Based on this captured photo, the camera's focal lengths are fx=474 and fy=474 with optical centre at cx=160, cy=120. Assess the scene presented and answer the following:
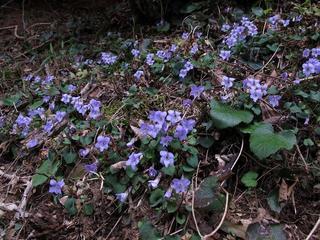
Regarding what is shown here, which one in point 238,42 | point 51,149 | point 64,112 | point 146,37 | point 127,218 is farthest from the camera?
point 146,37

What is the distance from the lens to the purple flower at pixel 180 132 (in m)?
2.26

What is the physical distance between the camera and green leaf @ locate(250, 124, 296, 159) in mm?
2098

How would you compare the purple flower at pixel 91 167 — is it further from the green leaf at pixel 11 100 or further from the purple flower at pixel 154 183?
the green leaf at pixel 11 100

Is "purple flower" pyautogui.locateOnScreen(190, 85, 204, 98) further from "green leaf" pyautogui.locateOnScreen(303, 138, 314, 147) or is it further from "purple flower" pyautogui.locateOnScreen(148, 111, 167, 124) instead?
"green leaf" pyautogui.locateOnScreen(303, 138, 314, 147)

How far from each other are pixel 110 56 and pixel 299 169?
168 cm

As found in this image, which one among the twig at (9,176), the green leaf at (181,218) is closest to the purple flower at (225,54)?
the green leaf at (181,218)

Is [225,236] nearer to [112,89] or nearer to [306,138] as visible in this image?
[306,138]

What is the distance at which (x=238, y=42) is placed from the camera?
117 inches

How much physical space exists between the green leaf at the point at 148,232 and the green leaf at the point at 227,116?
58cm

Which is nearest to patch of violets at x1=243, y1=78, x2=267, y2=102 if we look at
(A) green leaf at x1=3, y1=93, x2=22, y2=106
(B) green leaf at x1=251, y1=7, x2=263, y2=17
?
(B) green leaf at x1=251, y1=7, x2=263, y2=17

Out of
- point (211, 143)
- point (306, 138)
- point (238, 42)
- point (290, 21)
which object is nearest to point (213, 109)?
point (211, 143)

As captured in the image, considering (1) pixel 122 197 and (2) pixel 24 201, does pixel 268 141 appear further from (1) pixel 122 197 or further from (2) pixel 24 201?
(2) pixel 24 201

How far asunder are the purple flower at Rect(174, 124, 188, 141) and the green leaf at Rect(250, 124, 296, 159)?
1.03ft

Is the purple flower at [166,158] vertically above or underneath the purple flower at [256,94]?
underneath
